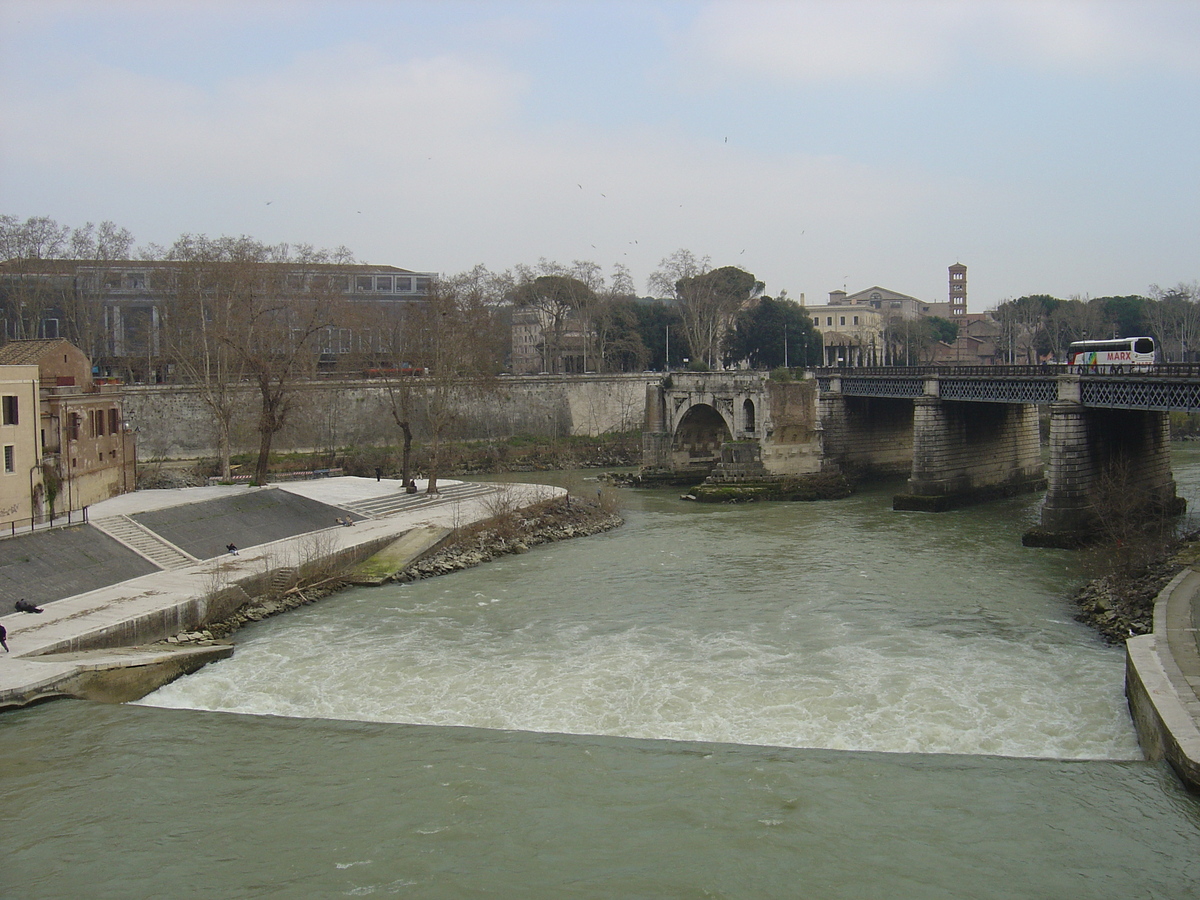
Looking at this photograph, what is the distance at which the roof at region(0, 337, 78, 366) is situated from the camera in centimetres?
2861

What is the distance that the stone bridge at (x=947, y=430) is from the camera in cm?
3058

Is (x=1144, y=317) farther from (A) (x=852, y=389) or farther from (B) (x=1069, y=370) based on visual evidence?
(B) (x=1069, y=370)

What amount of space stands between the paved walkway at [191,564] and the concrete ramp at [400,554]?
45 cm

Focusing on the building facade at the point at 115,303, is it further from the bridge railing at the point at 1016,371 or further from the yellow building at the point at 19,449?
the bridge railing at the point at 1016,371

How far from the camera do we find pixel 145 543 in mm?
25859

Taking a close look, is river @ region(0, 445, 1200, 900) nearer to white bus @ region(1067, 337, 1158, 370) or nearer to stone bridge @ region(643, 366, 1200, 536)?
stone bridge @ region(643, 366, 1200, 536)

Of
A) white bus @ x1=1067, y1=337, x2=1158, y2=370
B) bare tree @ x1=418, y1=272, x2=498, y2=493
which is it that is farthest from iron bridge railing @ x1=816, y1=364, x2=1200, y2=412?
bare tree @ x1=418, y1=272, x2=498, y2=493

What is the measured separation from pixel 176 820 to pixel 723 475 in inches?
1361

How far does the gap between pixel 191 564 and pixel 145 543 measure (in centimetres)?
147

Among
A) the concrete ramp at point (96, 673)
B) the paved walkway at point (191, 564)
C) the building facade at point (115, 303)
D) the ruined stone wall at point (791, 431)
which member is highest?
the building facade at point (115, 303)

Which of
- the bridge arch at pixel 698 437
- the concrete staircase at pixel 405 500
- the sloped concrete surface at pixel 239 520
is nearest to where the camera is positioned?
the sloped concrete surface at pixel 239 520

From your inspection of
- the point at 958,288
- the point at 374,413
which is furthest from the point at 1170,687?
the point at 958,288

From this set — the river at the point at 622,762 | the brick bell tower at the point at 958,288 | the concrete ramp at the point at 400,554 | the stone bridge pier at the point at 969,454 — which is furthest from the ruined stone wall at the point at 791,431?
the brick bell tower at the point at 958,288

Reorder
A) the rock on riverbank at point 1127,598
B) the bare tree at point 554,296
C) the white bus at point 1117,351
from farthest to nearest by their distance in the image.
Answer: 1. the bare tree at point 554,296
2. the white bus at point 1117,351
3. the rock on riverbank at point 1127,598
